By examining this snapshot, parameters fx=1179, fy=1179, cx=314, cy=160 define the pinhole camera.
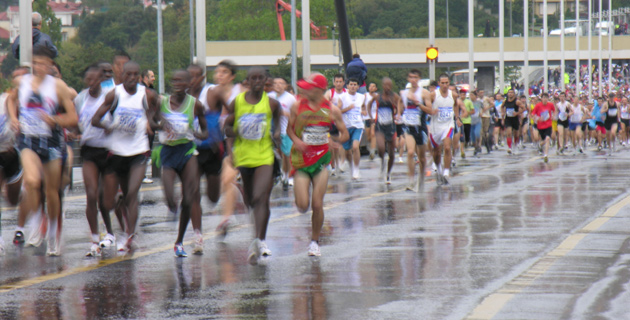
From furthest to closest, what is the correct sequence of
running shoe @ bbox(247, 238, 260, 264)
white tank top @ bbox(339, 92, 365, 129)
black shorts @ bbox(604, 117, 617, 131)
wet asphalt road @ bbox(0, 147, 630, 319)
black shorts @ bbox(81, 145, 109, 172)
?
black shorts @ bbox(604, 117, 617, 131), white tank top @ bbox(339, 92, 365, 129), black shorts @ bbox(81, 145, 109, 172), running shoe @ bbox(247, 238, 260, 264), wet asphalt road @ bbox(0, 147, 630, 319)

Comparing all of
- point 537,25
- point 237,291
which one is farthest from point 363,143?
point 537,25

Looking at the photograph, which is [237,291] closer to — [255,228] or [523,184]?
[255,228]

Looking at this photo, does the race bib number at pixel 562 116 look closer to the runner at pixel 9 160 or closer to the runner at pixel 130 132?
the runner at pixel 9 160

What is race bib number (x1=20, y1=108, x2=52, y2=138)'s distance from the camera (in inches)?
400

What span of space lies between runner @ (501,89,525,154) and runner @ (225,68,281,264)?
2152cm

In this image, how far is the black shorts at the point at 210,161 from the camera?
10992 millimetres

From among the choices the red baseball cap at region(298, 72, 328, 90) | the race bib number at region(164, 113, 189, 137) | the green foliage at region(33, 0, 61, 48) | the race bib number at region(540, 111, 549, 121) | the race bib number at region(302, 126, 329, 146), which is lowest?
the race bib number at region(540, 111, 549, 121)

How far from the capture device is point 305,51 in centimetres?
2995

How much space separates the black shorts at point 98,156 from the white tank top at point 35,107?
1.20 ft

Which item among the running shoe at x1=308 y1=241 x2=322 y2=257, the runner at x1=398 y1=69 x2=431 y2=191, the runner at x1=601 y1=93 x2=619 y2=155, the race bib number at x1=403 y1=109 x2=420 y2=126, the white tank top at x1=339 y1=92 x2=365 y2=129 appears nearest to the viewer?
the running shoe at x1=308 y1=241 x2=322 y2=257

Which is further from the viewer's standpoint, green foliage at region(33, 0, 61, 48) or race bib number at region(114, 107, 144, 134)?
green foliage at region(33, 0, 61, 48)

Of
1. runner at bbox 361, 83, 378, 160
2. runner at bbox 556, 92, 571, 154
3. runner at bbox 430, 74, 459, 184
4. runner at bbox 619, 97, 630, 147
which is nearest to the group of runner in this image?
runner at bbox 430, 74, 459, 184

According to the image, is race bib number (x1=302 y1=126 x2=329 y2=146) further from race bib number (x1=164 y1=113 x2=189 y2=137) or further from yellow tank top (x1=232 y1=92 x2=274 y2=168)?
race bib number (x1=164 y1=113 x2=189 y2=137)

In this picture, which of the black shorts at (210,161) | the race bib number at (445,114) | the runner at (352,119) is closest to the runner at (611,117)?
the runner at (352,119)
